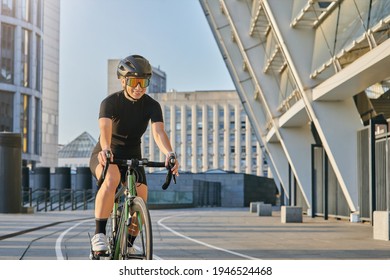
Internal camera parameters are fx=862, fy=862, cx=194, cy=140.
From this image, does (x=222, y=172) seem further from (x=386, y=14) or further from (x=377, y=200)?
(x=386, y=14)

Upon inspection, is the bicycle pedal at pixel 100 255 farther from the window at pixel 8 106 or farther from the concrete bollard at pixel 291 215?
the concrete bollard at pixel 291 215

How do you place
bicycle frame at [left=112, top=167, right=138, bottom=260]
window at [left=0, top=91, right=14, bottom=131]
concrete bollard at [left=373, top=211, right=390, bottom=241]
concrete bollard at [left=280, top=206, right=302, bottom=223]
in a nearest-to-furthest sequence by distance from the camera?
1. bicycle frame at [left=112, top=167, right=138, bottom=260]
2. window at [left=0, top=91, right=14, bottom=131]
3. concrete bollard at [left=373, top=211, right=390, bottom=241]
4. concrete bollard at [left=280, top=206, right=302, bottom=223]

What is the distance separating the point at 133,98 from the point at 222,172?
4635 cm

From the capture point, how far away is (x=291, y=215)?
2186cm

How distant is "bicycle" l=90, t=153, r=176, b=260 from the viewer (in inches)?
197

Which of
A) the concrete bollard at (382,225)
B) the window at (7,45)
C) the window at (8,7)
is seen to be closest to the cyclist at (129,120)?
the window at (8,7)

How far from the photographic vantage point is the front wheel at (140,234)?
4.93 metres

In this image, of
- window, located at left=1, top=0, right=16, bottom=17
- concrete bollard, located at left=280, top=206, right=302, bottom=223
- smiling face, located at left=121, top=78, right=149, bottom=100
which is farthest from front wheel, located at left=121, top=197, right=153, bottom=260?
concrete bollard, located at left=280, top=206, right=302, bottom=223

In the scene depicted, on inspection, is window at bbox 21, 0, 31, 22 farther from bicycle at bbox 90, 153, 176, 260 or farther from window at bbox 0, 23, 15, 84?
bicycle at bbox 90, 153, 176, 260

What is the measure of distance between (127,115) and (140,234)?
0.77 m

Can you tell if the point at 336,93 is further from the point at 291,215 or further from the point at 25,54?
the point at 25,54

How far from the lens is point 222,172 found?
51.6 m

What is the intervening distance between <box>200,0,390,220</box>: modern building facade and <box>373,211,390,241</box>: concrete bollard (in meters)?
2.02
